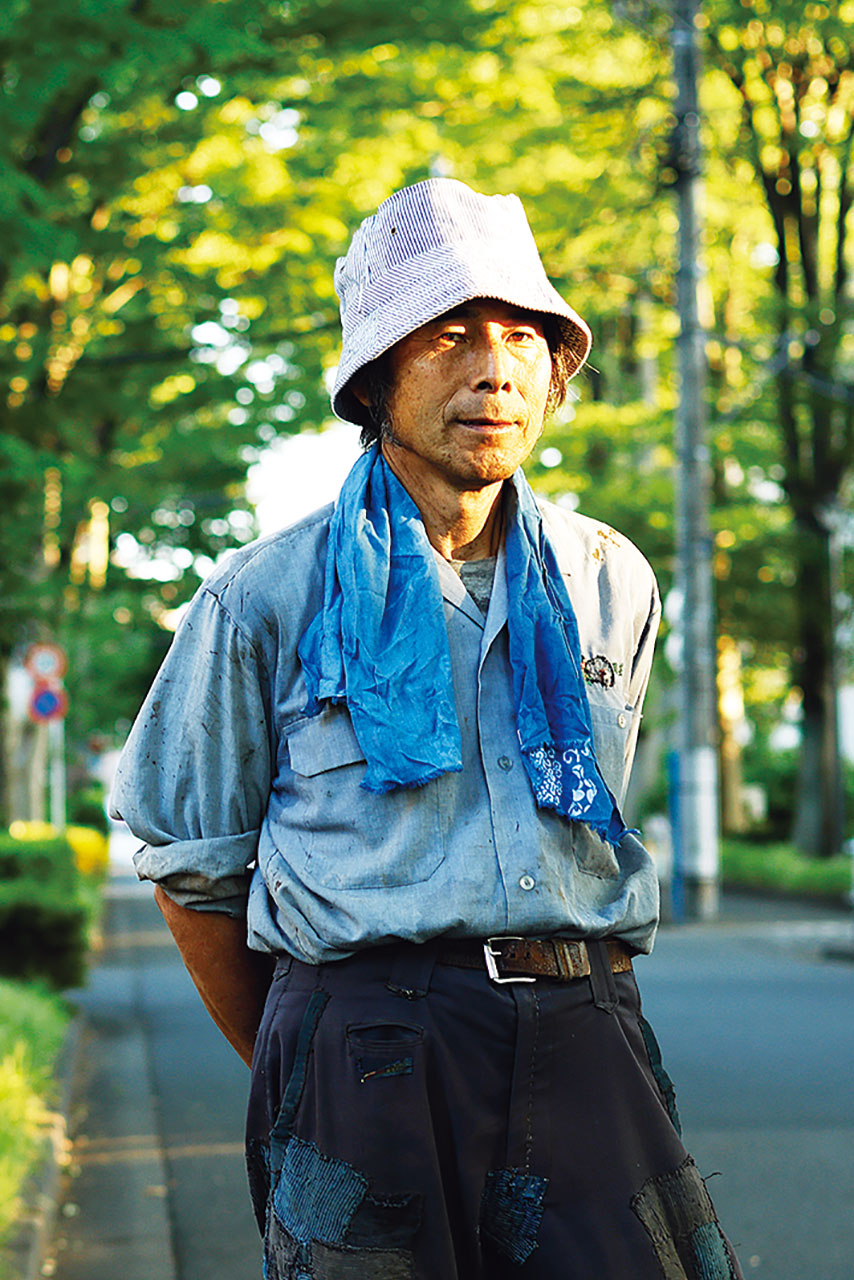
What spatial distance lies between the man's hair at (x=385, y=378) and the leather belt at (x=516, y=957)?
73cm

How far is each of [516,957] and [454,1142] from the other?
24 centimetres

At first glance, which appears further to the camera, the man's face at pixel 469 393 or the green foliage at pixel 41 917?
the green foliage at pixel 41 917

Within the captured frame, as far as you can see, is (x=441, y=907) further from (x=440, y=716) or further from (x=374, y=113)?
(x=374, y=113)

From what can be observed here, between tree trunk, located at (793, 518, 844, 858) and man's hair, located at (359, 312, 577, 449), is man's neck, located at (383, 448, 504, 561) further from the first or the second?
tree trunk, located at (793, 518, 844, 858)

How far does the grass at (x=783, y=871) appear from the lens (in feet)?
77.8

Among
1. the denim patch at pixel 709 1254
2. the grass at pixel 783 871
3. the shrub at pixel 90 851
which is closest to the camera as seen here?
the denim patch at pixel 709 1254

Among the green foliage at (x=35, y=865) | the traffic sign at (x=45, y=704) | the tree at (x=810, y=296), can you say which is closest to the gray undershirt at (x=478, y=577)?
the green foliage at (x=35, y=865)

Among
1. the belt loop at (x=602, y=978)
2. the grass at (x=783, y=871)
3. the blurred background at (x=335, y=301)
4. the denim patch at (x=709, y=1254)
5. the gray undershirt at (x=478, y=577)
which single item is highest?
the blurred background at (x=335, y=301)

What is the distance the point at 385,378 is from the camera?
254cm

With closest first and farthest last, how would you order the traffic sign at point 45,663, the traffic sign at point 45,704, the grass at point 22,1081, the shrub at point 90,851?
the grass at point 22,1081 < the traffic sign at point 45,704 < the traffic sign at point 45,663 < the shrub at point 90,851

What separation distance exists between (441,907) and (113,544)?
1968cm

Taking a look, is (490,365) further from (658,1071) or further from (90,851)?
(90,851)

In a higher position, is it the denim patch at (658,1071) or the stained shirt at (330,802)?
the stained shirt at (330,802)

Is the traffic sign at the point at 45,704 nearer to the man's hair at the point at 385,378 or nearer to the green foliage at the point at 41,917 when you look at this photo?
the green foliage at the point at 41,917
